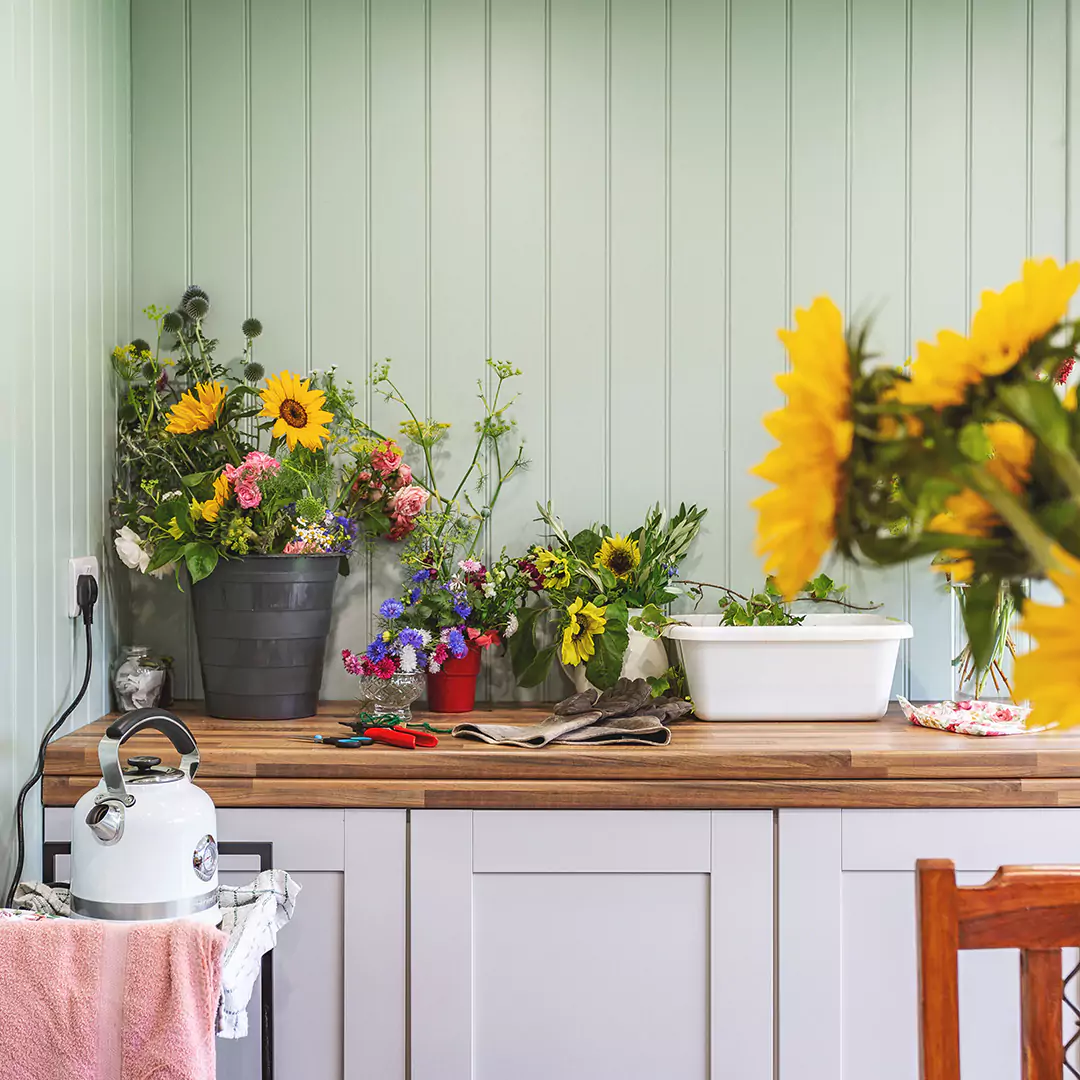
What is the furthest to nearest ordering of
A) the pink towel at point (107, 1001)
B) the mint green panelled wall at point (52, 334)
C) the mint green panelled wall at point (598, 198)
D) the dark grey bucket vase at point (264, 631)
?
the mint green panelled wall at point (598, 198) → the dark grey bucket vase at point (264, 631) → the mint green panelled wall at point (52, 334) → the pink towel at point (107, 1001)

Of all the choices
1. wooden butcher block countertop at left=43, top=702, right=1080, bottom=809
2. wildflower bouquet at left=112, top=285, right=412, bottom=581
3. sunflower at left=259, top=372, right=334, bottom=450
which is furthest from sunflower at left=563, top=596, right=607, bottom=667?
sunflower at left=259, top=372, right=334, bottom=450

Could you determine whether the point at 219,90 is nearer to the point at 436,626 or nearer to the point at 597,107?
the point at 597,107

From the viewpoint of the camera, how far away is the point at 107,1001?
3.92 feet

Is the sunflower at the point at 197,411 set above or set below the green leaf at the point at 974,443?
above

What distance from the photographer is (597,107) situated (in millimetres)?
2160

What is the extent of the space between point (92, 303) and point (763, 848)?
155 centimetres

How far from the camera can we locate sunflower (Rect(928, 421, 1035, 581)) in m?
0.31

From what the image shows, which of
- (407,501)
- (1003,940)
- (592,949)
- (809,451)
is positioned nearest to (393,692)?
(407,501)

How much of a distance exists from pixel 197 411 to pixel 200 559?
11.5 inches

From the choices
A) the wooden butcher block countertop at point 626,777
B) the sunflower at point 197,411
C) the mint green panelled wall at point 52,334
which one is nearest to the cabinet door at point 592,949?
the wooden butcher block countertop at point 626,777

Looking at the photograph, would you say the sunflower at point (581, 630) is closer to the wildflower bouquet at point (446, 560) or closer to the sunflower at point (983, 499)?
the wildflower bouquet at point (446, 560)

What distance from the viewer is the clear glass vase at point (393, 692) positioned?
1.92 metres

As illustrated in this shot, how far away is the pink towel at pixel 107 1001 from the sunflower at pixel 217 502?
773 millimetres

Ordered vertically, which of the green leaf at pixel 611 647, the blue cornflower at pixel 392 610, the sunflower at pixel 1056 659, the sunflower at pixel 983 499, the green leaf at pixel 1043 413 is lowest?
the green leaf at pixel 611 647
